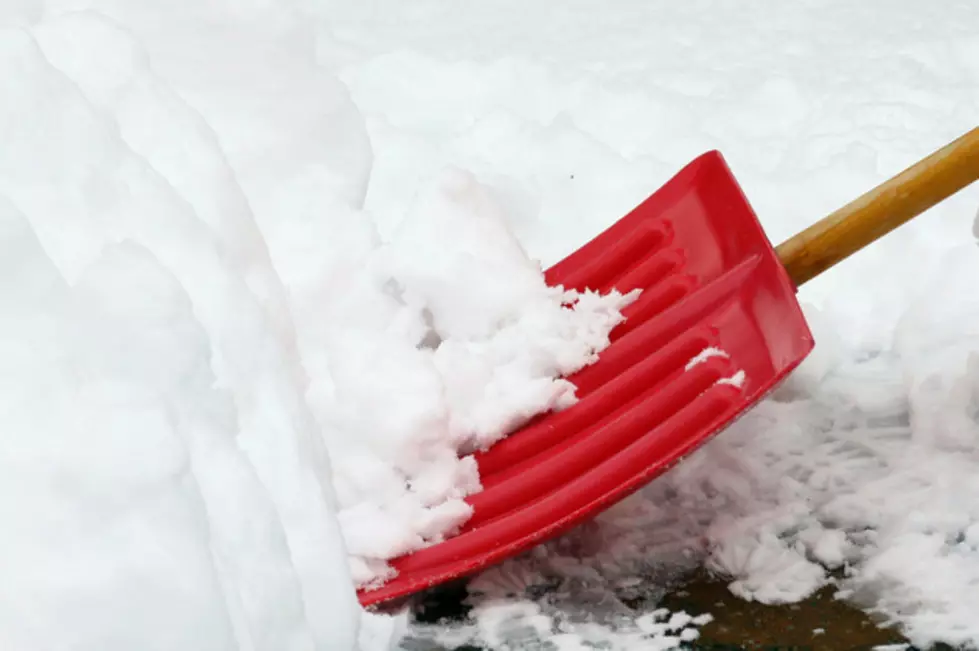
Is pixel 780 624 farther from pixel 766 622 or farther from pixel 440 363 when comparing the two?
pixel 440 363

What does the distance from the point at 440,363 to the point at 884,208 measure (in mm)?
572

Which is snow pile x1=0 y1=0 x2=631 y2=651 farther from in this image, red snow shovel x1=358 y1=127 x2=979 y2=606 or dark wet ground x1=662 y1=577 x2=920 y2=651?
dark wet ground x1=662 y1=577 x2=920 y2=651

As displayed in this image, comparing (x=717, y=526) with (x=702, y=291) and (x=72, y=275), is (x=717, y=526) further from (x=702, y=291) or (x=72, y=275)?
(x=72, y=275)

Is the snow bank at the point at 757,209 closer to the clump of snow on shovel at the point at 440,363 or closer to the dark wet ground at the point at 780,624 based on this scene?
the dark wet ground at the point at 780,624

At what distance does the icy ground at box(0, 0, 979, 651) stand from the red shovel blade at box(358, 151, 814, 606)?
0.14ft

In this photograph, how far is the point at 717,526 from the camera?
4.25ft

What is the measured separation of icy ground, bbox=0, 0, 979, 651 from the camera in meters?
0.81

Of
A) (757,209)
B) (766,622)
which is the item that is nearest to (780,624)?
(766,622)

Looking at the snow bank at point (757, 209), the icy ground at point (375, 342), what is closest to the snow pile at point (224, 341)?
the icy ground at point (375, 342)

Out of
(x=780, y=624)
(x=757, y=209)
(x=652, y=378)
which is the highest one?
(x=757, y=209)

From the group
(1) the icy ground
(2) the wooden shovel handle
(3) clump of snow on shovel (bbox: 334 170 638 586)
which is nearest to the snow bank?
(1) the icy ground

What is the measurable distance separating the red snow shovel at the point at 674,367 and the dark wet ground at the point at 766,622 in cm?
12

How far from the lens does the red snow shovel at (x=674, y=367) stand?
1194 mm

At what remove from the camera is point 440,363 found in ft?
4.40
